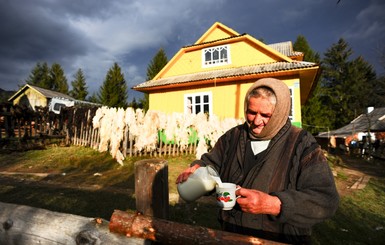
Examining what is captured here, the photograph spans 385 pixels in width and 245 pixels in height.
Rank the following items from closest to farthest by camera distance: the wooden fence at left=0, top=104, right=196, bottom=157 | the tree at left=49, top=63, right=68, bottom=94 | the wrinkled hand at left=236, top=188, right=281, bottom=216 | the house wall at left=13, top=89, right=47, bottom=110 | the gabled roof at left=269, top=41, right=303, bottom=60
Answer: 1. the wrinkled hand at left=236, top=188, right=281, bottom=216
2. the wooden fence at left=0, top=104, right=196, bottom=157
3. the gabled roof at left=269, top=41, right=303, bottom=60
4. the house wall at left=13, top=89, right=47, bottom=110
5. the tree at left=49, top=63, right=68, bottom=94

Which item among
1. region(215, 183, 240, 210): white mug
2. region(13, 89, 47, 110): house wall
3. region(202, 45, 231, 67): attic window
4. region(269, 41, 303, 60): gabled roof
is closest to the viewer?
region(215, 183, 240, 210): white mug

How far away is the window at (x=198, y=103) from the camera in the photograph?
14.7 m

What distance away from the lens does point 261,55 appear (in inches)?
573

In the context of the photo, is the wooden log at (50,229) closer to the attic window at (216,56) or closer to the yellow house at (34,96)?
the attic window at (216,56)

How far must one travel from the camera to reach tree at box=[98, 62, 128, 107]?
1449 inches

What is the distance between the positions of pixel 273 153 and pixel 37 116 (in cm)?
1482

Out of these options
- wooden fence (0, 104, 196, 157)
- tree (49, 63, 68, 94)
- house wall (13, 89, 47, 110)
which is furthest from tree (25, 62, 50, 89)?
wooden fence (0, 104, 196, 157)

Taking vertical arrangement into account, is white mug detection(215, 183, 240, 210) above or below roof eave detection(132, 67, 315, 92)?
below

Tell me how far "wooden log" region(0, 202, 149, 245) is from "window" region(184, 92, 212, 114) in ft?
42.4

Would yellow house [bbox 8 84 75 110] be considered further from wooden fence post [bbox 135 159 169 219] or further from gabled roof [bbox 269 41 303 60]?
wooden fence post [bbox 135 159 169 219]

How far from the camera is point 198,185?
171 cm

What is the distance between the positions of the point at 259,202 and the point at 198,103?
1379cm

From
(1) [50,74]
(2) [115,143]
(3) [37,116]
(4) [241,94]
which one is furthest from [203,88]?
(1) [50,74]

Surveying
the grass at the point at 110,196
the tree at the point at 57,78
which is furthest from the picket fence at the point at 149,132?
the tree at the point at 57,78
